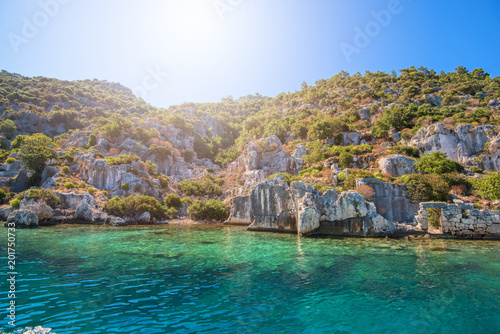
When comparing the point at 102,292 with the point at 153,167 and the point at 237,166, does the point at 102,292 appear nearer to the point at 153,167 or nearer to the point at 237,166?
the point at 153,167

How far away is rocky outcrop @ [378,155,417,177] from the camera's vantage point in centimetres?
3294

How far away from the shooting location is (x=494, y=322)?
6973 millimetres

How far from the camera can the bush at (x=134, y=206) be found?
36.0 meters

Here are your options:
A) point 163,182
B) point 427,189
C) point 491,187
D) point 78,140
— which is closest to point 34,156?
point 78,140

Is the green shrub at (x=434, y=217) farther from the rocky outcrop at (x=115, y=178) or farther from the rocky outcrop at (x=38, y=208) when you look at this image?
the rocky outcrop at (x=38, y=208)

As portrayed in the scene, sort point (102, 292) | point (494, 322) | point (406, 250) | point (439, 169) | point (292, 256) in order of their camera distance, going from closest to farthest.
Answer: point (494, 322) → point (102, 292) → point (292, 256) → point (406, 250) → point (439, 169)

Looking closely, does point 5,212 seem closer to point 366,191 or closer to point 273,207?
point 273,207

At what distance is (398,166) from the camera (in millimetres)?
33219

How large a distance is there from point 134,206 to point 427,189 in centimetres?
3977

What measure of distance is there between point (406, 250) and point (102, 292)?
19.0m

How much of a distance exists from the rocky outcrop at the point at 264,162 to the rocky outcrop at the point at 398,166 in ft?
55.7

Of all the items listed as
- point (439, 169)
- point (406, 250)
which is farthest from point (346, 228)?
A: point (439, 169)

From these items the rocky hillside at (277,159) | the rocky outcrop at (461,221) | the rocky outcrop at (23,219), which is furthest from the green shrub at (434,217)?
the rocky outcrop at (23,219)

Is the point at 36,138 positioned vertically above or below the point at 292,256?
above
